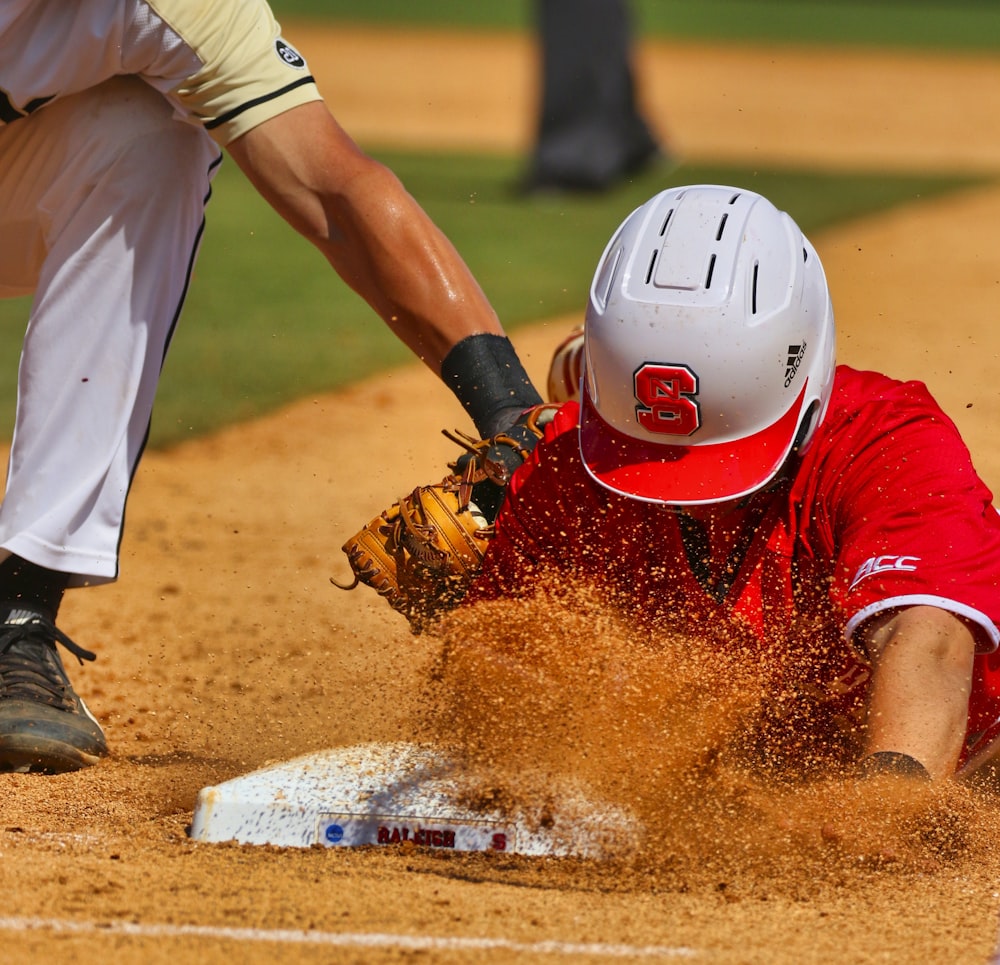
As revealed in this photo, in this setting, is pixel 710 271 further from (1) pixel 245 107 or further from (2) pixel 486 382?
(1) pixel 245 107

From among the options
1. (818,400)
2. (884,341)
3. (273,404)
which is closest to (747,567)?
(818,400)

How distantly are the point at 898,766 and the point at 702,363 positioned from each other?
862 mm

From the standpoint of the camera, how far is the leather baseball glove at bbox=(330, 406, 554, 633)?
346 cm

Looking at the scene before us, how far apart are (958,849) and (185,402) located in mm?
5041

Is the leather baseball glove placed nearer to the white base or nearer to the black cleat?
the white base

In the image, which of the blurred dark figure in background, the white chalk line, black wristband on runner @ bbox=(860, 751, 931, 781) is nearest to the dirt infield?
the white chalk line

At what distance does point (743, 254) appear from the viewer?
316cm

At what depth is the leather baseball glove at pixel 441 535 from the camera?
3.46 meters

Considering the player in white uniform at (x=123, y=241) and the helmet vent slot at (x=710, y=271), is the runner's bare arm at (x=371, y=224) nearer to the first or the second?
the player in white uniform at (x=123, y=241)

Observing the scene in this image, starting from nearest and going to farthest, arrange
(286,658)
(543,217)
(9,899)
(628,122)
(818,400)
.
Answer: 1. (9,899)
2. (818,400)
3. (286,658)
4. (543,217)
5. (628,122)

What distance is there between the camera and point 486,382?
360 cm

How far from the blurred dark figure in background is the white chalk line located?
12.1m

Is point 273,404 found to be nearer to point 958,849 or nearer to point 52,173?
point 52,173

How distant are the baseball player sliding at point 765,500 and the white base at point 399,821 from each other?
0.43 metres
